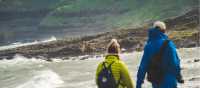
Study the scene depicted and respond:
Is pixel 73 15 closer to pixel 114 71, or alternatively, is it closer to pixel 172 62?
pixel 114 71

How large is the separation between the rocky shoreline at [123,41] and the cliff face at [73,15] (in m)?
21.7

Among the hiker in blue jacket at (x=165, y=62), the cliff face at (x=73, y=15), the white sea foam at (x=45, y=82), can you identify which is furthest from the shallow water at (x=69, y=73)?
the cliff face at (x=73, y=15)

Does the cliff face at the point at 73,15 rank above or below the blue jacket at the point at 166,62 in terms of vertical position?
above

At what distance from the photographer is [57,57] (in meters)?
38.4

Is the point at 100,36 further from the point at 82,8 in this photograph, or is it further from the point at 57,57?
the point at 82,8

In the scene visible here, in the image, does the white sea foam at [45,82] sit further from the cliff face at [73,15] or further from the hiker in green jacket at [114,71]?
the cliff face at [73,15]

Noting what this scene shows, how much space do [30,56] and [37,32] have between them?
48161mm

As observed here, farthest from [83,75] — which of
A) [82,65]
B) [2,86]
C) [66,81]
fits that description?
[82,65]

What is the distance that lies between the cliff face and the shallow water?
98.2 ft

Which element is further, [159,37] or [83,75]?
[83,75]

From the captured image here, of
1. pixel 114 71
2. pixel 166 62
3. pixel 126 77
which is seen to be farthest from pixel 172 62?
pixel 114 71

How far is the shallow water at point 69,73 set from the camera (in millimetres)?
20209

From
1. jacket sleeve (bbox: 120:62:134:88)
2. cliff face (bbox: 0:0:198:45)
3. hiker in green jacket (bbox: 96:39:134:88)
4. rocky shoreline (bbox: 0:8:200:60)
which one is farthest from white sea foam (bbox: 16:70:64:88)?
cliff face (bbox: 0:0:198:45)

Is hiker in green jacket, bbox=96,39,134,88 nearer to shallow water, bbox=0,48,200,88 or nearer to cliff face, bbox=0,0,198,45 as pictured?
shallow water, bbox=0,48,200,88
